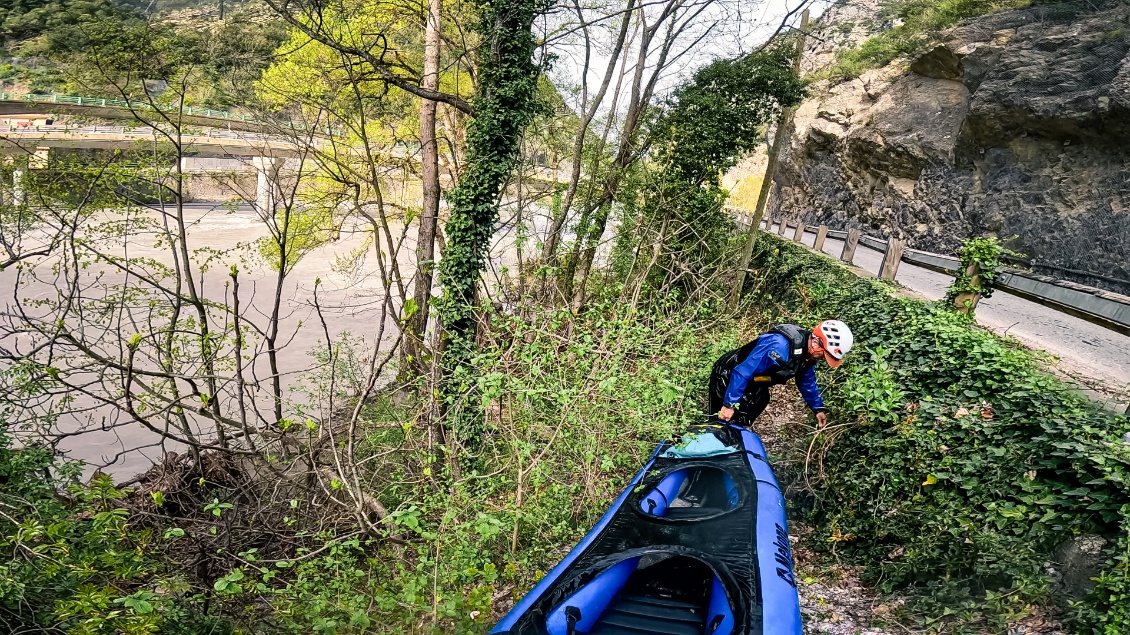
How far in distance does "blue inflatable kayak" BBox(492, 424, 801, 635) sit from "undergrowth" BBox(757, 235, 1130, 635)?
1.00m

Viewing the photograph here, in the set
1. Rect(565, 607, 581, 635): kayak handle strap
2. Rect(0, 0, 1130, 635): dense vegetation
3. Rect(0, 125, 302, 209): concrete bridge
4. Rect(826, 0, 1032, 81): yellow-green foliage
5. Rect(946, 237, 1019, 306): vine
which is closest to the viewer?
Rect(565, 607, 581, 635): kayak handle strap

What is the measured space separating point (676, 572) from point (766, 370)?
212cm

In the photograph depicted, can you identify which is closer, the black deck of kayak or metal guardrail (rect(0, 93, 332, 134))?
the black deck of kayak

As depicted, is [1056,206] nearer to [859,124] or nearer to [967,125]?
[967,125]

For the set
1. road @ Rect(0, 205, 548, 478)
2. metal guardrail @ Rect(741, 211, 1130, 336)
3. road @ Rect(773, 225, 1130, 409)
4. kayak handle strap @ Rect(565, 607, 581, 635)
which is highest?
metal guardrail @ Rect(741, 211, 1130, 336)

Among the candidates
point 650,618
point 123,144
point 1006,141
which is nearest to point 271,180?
point 650,618

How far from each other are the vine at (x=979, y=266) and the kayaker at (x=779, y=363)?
2.22 metres

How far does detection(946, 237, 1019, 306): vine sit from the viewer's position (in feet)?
20.8

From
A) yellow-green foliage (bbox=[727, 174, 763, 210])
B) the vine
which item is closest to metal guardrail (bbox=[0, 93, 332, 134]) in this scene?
the vine

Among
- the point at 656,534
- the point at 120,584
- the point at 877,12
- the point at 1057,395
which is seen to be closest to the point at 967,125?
the point at 877,12

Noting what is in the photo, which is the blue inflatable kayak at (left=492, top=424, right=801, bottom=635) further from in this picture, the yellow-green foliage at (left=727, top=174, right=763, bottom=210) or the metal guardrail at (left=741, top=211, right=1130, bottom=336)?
the yellow-green foliage at (left=727, top=174, right=763, bottom=210)

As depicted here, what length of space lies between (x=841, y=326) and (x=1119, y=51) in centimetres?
1446

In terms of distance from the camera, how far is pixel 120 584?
515cm

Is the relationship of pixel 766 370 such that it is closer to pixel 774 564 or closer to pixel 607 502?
pixel 774 564
